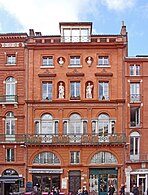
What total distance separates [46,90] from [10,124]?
509 cm

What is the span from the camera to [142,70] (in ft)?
153

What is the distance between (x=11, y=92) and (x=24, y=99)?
1.66 meters

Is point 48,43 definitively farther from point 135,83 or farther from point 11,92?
point 135,83

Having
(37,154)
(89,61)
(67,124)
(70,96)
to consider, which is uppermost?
(89,61)

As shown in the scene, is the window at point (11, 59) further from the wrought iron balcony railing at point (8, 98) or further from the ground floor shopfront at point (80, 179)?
the ground floor shopfront at point (80, 179)

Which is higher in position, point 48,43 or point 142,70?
point 48,43

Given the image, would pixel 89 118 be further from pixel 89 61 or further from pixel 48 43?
pixel 48 43

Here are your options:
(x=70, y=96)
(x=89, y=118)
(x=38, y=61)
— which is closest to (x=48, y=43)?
(x=38, y=61)

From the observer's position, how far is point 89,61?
47219 millimetres

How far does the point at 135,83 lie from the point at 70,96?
6772 mm

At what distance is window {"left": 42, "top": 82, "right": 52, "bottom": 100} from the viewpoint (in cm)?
4725

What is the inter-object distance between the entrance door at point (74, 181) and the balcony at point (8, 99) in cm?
931

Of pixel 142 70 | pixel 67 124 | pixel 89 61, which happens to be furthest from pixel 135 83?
pixel 67 124

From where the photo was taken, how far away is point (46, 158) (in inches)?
1807
